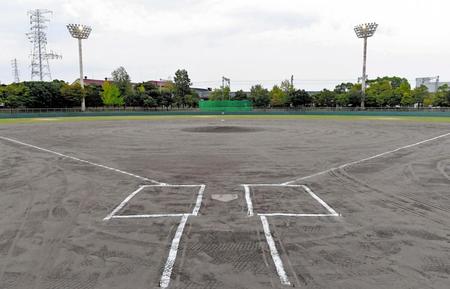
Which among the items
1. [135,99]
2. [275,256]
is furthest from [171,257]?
[135,99]

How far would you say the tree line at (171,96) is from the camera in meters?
64.9

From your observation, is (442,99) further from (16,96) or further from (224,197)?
(16,96)

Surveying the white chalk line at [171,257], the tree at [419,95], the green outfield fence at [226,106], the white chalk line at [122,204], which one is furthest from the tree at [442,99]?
the white chalk line at [171,257]

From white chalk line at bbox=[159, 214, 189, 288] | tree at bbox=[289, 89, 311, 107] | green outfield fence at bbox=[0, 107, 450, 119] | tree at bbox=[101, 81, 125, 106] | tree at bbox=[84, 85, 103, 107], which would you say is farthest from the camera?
tree at bbox=[289, 89, 311, 107]

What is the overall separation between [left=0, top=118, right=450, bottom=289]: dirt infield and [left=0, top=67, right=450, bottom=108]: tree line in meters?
61.6

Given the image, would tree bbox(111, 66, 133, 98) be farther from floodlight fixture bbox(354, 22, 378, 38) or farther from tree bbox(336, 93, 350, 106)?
floodlight fixture bbox(354, 22, 378, 38)

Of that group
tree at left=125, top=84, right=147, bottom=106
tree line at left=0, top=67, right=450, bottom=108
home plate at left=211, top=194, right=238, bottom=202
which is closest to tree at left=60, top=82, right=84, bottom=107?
tree line at left=0, top=67, right=450, bottom=108

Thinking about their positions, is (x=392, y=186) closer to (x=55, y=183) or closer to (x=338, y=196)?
(x=338, y=196)

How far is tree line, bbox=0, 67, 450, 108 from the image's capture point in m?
64.9

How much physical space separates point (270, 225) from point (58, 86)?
75727 mm

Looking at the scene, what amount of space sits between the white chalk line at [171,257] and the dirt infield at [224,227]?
0.06ft

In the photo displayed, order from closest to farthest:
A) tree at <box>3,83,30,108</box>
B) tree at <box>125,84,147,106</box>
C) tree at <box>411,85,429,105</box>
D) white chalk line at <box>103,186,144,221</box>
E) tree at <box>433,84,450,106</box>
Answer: white chalk line at <box>103,186,144,221</box>
tree at <box>3,83,30,108</box>
tree at <box>433,84,450,106</box>
tree at <box>411,85,429,105</box>
tree at <box>125,84,147,106</box>

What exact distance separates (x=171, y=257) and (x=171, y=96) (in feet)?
303

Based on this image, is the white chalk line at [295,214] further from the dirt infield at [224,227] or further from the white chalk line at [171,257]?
→ the white chalk line at [171,257]
